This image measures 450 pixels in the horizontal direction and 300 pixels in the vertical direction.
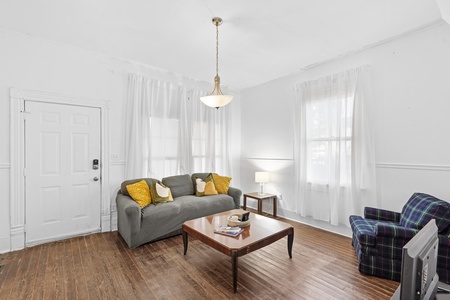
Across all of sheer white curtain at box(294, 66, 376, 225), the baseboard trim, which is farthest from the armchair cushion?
the baseboard trim

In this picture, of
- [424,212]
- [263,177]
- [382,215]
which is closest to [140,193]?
[263,177]

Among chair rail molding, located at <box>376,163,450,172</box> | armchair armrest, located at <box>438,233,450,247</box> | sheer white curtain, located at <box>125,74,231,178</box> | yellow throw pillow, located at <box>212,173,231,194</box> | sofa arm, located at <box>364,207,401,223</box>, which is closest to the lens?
armchair armrest, located at <box>438,233,450,247</box>

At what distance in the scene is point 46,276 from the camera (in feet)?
7.78

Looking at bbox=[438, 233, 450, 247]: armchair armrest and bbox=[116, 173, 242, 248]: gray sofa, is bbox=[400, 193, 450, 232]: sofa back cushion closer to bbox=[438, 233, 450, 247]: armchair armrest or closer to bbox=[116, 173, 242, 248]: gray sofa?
bbox=[438, 233, 450, 247]: armchair armrest

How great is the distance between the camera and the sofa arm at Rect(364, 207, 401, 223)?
2812mm

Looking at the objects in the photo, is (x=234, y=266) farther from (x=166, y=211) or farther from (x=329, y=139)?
(x=329, y=139)

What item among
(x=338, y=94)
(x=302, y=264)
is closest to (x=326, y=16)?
(x=338, y=94)

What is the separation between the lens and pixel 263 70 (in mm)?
4273

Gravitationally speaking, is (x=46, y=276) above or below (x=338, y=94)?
below

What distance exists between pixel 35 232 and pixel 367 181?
4814mm

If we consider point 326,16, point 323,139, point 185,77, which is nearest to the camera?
point 326,16

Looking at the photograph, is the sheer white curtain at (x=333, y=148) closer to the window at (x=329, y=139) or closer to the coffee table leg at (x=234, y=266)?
the window at (x=329, y=139)

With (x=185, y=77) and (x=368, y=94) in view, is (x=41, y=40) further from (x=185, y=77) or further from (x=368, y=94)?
(x=368, y=94)

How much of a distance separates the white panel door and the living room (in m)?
0.14
